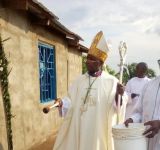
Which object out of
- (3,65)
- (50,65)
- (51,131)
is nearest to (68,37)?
(50,65)

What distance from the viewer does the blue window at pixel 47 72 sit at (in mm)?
12609

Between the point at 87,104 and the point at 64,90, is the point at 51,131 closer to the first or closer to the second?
the point at 64,90

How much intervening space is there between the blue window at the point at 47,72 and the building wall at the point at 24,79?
0.29 metres

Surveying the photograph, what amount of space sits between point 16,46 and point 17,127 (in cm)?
152

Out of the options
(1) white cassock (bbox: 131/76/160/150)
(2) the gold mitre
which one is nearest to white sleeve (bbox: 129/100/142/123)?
(1) white cassock (bbox: 131/76/160/150)

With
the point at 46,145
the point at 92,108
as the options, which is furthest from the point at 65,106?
the point at 46,145

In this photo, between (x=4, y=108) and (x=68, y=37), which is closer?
(x=4, y=108)

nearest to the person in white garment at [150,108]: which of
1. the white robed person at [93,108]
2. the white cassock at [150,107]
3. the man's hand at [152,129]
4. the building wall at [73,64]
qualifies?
the white cassock at [150,107]

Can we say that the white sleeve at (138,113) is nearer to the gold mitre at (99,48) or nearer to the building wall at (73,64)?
the gold mitre at (99,48)

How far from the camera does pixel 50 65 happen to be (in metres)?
13.7

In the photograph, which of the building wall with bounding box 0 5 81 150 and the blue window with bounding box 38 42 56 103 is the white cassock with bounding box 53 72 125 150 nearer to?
the building wall with bounding box 0 5 81 150

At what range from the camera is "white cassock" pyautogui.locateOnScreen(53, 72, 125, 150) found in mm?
7016

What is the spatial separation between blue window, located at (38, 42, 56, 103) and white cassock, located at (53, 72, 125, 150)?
16.8ft

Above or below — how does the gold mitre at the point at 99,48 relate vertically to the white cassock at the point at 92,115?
above
